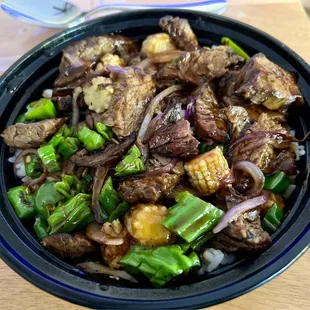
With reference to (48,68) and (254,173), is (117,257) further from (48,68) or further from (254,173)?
(48,68)

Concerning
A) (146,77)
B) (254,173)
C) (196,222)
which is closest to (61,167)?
(146,77)

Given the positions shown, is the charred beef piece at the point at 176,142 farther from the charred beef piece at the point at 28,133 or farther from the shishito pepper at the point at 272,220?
the charred beef piece at the point at 28,133

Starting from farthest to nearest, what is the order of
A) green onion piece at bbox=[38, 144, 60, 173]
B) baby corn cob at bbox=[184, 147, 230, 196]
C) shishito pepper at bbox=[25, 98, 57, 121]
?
shishito pepper at bbox=[25, 98, 57, 121]
green onion piece at bbox=[38, 144, 60, 173]
baby corn cob at bbox=[184, 147, 230, 196]

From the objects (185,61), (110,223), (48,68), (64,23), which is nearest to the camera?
(110,223)

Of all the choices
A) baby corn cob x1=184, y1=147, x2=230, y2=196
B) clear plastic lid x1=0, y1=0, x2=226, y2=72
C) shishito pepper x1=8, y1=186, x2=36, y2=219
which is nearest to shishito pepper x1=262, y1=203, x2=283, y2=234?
baby corn cob x1=184, y1=147, x2=230, y2=196

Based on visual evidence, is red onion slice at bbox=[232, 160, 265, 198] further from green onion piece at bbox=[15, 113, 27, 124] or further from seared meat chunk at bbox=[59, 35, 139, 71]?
green onion piece at bbox=[15, 113, 27, 124]

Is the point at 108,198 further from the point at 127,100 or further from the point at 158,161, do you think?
the point at 127,100

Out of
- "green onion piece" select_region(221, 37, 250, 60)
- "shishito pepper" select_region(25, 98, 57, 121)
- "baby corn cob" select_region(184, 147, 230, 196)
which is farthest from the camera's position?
"green onion piece" select_region(221, 37, 250, 60)
